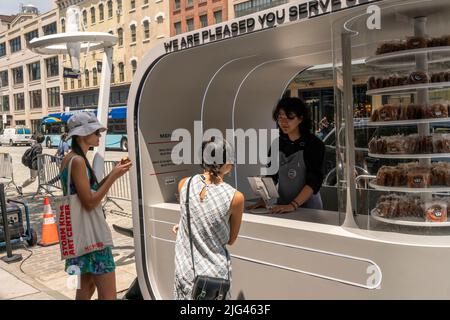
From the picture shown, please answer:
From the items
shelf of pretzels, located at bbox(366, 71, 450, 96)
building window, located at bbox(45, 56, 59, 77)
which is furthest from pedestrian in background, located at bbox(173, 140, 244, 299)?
building window, located at bbox(45, 56, 59, 77)

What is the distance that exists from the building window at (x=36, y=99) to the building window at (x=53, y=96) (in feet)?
9.04

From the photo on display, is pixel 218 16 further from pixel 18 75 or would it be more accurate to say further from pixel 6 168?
pixel 18 75

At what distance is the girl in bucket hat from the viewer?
3223 millimetres

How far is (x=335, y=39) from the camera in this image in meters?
3.00

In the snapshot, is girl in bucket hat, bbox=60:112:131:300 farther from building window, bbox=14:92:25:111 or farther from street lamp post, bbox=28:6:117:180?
building window, bbox=14:92:25:111

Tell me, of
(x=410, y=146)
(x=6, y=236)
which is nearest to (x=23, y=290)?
(x=6, y=236)

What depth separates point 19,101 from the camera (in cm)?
6375

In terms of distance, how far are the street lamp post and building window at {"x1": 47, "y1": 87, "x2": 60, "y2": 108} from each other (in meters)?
52.1

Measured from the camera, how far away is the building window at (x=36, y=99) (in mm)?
58725

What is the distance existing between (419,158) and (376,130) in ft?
1.03

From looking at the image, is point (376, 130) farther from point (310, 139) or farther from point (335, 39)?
point (310, 139)

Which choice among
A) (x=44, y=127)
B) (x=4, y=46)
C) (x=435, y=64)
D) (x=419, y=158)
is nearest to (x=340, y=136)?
(x=419, y=158)
